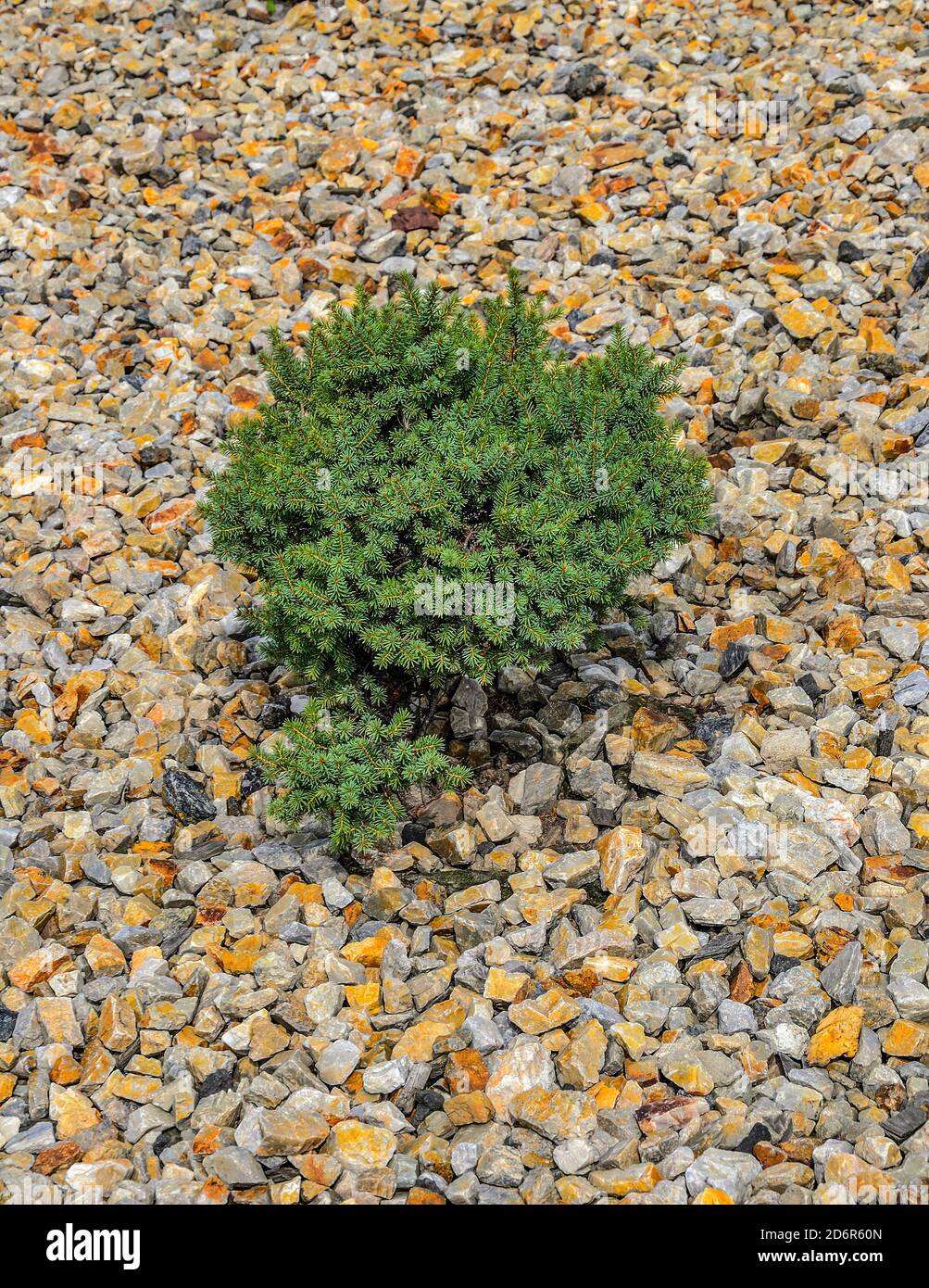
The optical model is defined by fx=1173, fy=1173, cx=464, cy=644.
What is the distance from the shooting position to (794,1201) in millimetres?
2812

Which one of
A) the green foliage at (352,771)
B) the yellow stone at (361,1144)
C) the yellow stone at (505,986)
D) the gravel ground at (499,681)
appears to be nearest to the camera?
the yellow stone at (361,1144)

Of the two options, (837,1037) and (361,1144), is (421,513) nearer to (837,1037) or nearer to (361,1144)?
(361,1144)

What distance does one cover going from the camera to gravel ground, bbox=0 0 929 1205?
3.10 meters

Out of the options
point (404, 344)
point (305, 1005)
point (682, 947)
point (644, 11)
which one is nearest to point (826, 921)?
point (682, 947)

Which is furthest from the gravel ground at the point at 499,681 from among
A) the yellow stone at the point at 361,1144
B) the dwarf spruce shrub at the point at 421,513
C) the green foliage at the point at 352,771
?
the dwarf spruce shrub at the point at 421,513

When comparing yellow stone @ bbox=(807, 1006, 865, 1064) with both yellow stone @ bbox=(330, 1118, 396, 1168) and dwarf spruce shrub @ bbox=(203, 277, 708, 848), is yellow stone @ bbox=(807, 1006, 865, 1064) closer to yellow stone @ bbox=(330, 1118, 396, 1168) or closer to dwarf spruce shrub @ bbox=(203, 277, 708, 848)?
yellow stone @ bbox=(330, 1118, 396, 1168)

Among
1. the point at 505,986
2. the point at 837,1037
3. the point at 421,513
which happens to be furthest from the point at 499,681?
the point at 837,1037

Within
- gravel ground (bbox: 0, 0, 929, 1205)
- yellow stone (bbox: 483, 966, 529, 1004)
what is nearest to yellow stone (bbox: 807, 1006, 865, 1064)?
gravel ground (bbox: 0, 0, 929, 1205)

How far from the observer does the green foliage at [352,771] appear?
3.49m

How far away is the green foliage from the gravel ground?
255mm

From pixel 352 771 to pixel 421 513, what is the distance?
83 cm

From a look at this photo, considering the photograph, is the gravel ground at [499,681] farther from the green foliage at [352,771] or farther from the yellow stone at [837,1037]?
the green foliage at [352,771]

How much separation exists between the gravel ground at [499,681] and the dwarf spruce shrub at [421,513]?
1.49 ft

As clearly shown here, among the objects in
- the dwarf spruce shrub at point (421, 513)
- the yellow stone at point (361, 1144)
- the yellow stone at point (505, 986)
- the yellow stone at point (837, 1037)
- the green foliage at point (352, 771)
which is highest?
the dwarf spruce shrub at point (421, 513)
